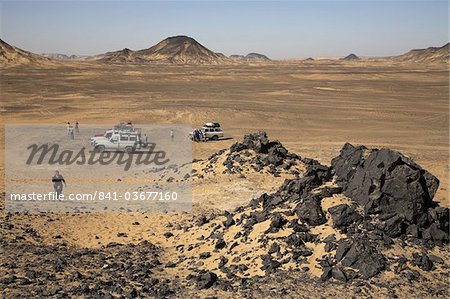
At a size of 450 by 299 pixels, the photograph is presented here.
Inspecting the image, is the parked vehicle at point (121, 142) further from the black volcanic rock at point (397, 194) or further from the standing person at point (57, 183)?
the black volcanic rock at point (397, 194)

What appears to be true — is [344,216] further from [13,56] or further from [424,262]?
[13,56]

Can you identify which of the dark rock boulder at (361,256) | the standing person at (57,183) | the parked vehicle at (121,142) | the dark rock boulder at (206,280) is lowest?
the dark rock boulder at (206,280)

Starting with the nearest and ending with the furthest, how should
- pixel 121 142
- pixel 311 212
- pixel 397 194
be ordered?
pixel 311 212, pixel 397 194, pixel 121 142

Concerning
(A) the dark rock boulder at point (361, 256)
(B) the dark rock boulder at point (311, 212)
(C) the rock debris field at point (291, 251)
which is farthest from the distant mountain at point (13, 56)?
(A) the dark rock boulder at point (361, 256)

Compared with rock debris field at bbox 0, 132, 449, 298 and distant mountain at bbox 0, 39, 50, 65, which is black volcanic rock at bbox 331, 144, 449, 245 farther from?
distant mountain at bbox 0, 39, 50, 65

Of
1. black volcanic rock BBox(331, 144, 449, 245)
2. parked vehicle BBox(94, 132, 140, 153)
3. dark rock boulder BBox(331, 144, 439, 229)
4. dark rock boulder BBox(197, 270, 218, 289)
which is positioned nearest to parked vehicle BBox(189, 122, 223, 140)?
parked vehicle BBox(94, 132, 140, 153)

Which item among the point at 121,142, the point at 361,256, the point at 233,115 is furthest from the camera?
the point at 233,115

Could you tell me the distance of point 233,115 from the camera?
48.0 meters

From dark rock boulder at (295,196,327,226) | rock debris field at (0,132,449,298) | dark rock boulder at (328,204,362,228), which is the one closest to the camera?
rock debris field at (0,132,449,298)

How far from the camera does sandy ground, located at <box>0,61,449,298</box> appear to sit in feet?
57.4

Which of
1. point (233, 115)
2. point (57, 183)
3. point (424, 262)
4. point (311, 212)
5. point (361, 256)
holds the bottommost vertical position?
point (424, 262)

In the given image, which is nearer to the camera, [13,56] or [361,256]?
[361,256]

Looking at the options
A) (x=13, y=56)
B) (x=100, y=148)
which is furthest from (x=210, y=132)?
(x=13, y=56)

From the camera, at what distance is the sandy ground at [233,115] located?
17500mm
